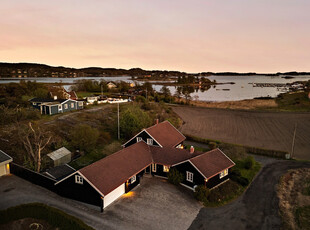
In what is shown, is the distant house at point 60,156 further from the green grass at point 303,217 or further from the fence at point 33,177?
the green grass at point 303,217

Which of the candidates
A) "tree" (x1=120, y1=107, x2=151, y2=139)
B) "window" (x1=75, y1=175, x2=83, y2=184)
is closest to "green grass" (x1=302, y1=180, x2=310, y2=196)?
"window" (x1=75, y1=175, x2=83, y2=184)

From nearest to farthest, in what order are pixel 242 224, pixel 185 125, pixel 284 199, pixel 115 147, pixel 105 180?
pixel 242 224 < pixel 105 180 < pixel 284 199 < pixel 115 147 < pixel 185 125

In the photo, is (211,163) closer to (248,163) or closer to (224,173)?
(224,173)

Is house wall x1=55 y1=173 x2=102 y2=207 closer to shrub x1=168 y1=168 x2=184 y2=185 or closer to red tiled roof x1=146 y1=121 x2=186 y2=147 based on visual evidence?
shrub x1=168 y1=168 x2=184 y2=185

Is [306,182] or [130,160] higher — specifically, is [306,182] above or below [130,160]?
below

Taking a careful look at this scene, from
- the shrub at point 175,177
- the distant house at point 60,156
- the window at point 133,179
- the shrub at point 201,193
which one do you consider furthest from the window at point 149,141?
the distant house at point 60,156

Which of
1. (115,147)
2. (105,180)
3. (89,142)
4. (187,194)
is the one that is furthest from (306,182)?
(89,142)

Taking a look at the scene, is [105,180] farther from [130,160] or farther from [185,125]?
[185,125]
